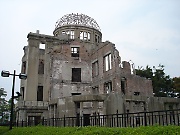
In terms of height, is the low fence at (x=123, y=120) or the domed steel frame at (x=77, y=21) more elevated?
the domed steel frame at (x=77, y=21)

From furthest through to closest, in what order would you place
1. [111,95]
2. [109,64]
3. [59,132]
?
1. [109,64]
2. [111,95]
3. [59,132]

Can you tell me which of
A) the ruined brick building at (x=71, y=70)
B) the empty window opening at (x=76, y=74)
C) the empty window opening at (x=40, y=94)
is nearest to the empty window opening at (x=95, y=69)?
the ruined brick building at (x=71, y=70)

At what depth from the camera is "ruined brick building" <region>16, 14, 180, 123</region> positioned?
27.4 m

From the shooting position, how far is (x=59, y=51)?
31.9m

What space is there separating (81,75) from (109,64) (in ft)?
19.1

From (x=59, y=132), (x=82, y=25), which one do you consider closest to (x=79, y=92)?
(x=82, y=25)

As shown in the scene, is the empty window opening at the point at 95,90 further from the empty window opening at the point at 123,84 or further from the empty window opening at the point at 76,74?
the empty window opening at the point at 123,84

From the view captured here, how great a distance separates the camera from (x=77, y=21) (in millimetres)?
34781

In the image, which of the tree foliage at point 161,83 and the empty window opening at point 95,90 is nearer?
the empty window opening at point 95,90

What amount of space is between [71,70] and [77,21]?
829 cm

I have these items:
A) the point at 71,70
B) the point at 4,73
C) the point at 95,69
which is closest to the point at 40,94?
the point at 71,70

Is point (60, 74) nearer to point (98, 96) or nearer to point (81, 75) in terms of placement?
point (81, 75)

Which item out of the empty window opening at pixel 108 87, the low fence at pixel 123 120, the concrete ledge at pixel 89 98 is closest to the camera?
the low fence at pixel 123 120

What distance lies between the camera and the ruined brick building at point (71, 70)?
27391 mm
